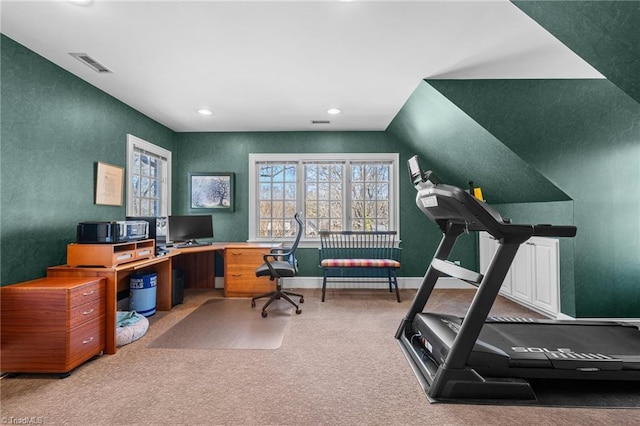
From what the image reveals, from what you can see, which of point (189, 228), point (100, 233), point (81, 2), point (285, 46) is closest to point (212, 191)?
point (189, 228)

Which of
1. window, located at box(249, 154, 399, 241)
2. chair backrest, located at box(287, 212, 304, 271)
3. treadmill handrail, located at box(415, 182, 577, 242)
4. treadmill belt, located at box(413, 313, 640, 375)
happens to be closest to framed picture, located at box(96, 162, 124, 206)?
window, located at box(249, 154, 399, 241)

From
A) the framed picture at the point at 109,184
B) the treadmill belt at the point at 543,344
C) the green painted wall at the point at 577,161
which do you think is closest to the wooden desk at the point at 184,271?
the framed picture at the point at 109,184

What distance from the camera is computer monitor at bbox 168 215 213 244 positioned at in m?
4.26

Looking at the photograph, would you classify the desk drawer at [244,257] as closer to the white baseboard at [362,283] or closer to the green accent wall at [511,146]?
the white baseboard at [362,283]

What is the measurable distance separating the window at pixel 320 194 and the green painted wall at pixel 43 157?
219 cm

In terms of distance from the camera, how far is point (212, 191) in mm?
4852

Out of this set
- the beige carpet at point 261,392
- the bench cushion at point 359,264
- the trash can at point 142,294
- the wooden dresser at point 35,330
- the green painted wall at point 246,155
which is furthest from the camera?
the green painted wall at point 246,155

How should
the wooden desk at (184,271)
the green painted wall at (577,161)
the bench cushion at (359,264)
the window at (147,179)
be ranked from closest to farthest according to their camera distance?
the wooden desk at (184,271)
the green painted wall at (577,161)
the window at (147,179)
the bench cushion at (359,264)

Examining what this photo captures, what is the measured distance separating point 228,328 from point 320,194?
2574mm

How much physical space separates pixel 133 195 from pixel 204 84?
5.84 ft

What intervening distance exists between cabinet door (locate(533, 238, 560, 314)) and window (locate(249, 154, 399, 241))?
6.69 feet

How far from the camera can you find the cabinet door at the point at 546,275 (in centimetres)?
321

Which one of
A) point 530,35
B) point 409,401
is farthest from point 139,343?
point 530,35

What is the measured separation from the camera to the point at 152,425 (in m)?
1.62
